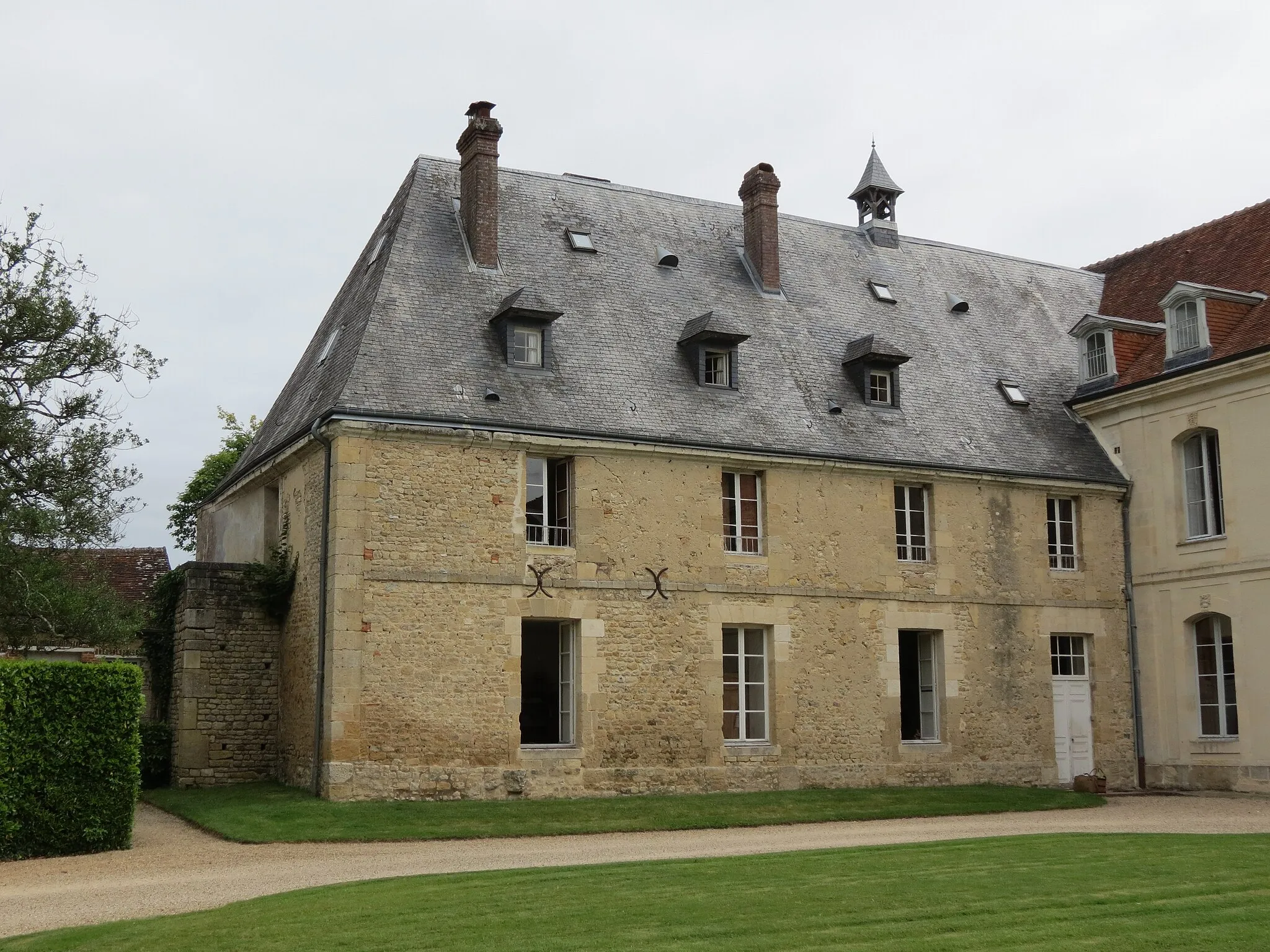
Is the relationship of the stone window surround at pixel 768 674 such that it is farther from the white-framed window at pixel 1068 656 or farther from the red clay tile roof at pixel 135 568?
the red clay tile roof at pixel 135 568

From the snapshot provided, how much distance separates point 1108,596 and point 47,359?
50.7ft

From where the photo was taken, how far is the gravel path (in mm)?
10312

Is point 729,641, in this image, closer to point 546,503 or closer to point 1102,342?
point 546,503

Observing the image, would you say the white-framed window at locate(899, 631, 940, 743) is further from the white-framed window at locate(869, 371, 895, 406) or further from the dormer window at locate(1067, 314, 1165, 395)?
the dormer window at locate(1067, 314, 1165, 395)

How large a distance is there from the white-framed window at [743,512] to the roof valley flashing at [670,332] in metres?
0.58

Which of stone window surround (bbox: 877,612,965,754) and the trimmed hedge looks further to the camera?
stone window surround (bbox: 877,612,965,754)

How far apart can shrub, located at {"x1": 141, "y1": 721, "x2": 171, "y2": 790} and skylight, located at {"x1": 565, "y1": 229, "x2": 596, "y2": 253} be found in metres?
8.98

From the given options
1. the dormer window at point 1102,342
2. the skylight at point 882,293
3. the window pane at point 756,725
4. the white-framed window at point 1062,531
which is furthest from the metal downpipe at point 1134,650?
the window pane at point 756,725

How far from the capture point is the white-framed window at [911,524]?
64.0ft

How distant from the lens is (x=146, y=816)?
15664 mm

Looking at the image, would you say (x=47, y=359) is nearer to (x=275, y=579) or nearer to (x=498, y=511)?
(x=275, y=579)

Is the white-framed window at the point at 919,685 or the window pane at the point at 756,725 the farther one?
the white-framed window at the point at 919,685

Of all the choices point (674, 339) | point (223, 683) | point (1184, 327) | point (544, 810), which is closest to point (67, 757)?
point (223, 683)

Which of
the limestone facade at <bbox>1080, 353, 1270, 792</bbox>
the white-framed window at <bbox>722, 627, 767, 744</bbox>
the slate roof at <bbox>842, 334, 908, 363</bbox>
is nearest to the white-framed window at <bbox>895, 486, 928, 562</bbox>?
the slate roof at <bbox>842, 334, 908, 363</bbox>
